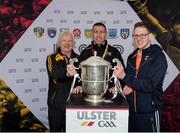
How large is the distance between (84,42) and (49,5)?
602mm

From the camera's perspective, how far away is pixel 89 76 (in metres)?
2.19

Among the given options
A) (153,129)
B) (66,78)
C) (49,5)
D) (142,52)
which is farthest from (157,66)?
(49,5)

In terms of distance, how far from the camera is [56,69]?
2660mm

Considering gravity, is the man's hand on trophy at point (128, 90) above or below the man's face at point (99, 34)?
below

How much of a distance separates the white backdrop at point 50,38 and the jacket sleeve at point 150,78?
1.51 m

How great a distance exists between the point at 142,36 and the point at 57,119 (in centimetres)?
111

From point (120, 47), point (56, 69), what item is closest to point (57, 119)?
point (56, 69)

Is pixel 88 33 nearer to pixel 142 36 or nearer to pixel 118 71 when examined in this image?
pixel 142 36

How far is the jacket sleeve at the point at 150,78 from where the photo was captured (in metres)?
2.28

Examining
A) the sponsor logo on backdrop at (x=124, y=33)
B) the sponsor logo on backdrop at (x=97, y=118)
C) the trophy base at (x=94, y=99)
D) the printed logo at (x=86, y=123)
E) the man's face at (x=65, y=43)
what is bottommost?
the printed logo at (x=86, y=123)

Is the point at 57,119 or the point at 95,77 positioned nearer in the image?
the point at 95,77

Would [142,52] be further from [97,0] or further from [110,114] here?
[97,0]

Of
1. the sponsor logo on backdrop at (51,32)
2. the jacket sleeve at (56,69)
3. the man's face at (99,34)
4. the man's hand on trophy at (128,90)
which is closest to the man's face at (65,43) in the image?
the jacket sleeve at (56,69)

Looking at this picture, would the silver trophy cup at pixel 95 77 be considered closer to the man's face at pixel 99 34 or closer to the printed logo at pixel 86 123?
the printed logo at pixel 86 123
